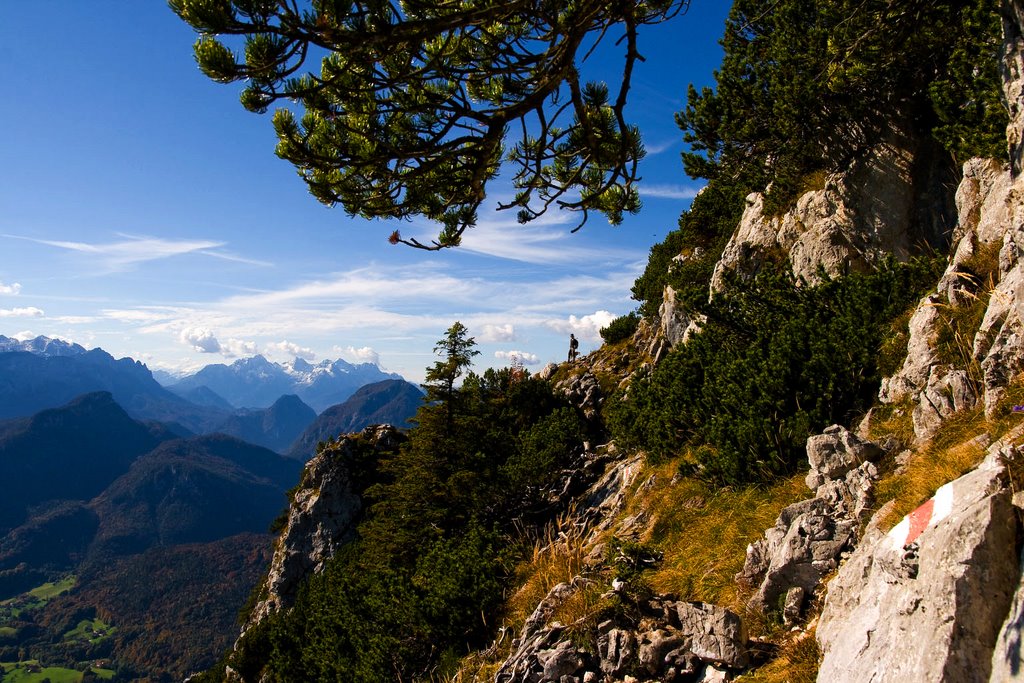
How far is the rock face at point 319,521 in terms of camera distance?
92.0ft

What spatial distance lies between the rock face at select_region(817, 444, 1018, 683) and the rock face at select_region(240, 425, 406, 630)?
85.5 feet

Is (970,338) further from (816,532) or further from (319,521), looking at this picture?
(319,521)

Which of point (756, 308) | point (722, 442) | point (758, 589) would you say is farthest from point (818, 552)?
point (756, 308)

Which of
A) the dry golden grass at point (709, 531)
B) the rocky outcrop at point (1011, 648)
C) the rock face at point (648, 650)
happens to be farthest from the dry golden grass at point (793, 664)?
the rocky outcrop at point (1011, 648)

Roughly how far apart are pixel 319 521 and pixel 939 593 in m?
29.6

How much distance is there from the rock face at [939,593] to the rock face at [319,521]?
26067 millimetres

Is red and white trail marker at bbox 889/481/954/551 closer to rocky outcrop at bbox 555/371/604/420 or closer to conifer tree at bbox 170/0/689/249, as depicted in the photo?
conifer tree at bbox 170/0/689/249

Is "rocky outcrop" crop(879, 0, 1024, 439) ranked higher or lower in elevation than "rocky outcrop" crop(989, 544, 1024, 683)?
higher

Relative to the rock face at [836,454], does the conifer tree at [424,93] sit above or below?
above

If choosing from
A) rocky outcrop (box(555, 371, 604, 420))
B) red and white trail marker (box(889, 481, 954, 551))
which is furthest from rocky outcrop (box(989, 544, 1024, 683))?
rocky outcrop (box(555, 371, 604, 420))

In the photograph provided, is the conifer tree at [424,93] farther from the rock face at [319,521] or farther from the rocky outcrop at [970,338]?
the rock face at [319,521]

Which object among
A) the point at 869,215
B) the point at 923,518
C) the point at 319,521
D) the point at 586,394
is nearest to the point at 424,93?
the point at 923,518

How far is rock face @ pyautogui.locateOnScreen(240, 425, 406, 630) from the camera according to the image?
92.0ft

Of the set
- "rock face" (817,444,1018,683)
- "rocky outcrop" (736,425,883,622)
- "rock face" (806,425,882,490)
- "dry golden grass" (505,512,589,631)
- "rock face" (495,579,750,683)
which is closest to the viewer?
"rock face" (817,444,1018,683)
